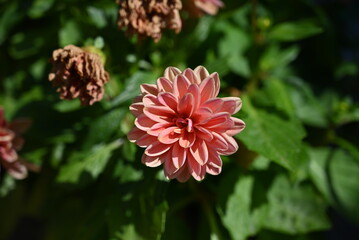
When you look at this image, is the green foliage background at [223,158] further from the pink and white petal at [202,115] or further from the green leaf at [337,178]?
the pink and white petal at [202,115]

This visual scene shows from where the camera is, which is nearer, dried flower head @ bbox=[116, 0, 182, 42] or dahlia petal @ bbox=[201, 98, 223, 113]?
dahlia petal @ bbox=[201, 98, 223, 113]

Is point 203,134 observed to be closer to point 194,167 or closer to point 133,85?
point 194,167

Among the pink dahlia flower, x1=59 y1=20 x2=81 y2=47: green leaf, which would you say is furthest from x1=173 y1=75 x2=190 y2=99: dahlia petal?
x1=59 y1=20 x2=81 y2=47: green leaf

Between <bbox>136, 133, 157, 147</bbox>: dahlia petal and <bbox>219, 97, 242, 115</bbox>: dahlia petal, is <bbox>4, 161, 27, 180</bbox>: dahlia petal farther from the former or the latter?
<bbox>219, 97, 242, 115</bbox>: dahlia petal

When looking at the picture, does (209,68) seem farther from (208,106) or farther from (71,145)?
(71,145)

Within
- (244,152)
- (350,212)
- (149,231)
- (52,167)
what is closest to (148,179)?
(149,231)

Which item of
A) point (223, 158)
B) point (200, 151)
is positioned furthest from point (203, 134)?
point (223, 158)
